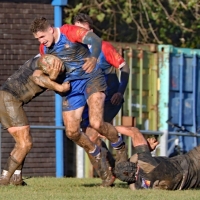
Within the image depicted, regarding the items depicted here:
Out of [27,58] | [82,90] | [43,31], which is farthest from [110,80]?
[27,58]

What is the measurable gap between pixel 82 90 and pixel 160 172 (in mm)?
1411

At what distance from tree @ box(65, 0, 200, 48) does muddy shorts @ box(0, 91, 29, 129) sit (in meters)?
6.57

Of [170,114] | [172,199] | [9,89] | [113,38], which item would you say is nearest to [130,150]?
[170,114]

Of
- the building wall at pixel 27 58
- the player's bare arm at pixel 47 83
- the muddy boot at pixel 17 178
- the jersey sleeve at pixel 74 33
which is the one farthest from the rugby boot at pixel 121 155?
the building wall at pixel 27 58

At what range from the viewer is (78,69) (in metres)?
10.8

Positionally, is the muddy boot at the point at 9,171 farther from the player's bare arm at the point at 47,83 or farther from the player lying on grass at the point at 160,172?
the player lying on grass at the point at 160,172

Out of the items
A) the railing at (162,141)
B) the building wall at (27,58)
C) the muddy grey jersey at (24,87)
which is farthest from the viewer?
the building wall at (27,58)

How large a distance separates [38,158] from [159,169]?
608 centimetres

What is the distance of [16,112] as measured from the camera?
10.9 m

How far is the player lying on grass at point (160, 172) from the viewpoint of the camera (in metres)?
10.3

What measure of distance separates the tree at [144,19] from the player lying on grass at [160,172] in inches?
281

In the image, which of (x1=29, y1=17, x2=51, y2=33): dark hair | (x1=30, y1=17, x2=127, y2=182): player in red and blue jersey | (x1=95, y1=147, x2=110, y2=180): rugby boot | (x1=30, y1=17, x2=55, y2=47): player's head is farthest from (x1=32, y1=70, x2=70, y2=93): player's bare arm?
(x1=95, y1=147, x2=110, y2=180): rugby boot

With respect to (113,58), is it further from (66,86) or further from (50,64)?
(50,64)

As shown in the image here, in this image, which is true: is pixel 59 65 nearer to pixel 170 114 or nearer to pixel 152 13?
pixel 170 114
